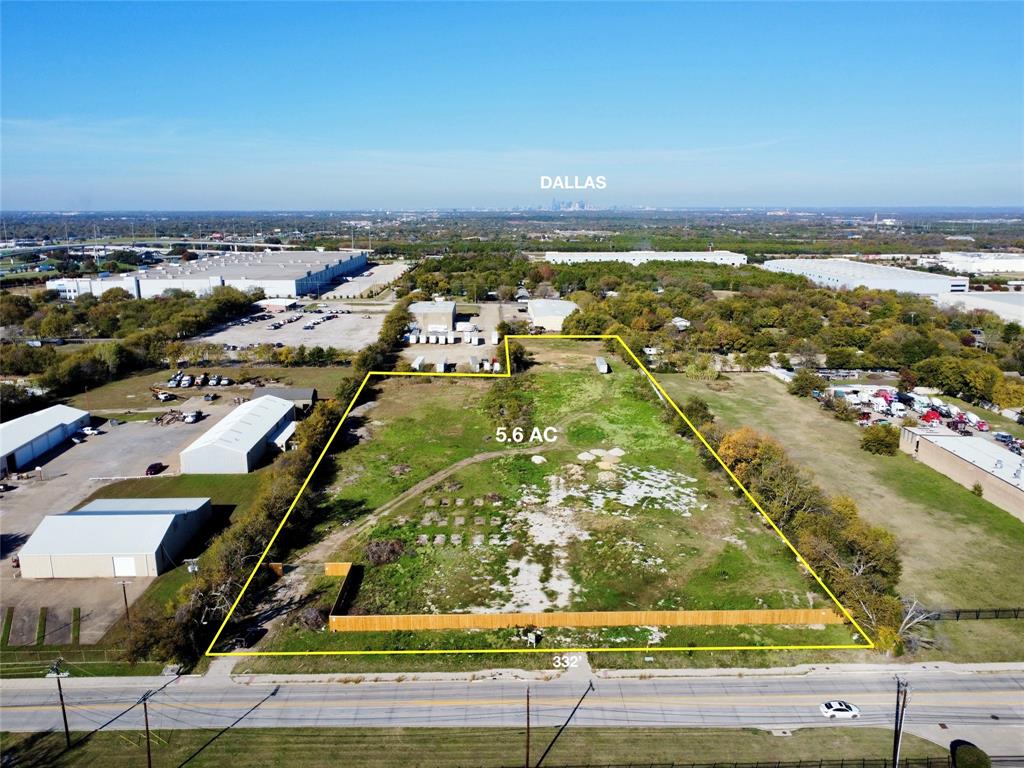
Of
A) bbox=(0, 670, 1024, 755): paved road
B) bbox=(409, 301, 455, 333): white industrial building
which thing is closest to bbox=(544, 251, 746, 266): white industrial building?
bbox=(409, 301, 455, 333): white industrial building

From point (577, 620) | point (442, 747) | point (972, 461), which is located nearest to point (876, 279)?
point (972, 461)

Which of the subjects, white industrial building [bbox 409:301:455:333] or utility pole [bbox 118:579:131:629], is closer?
utility pole [bbox 118:579:131:629]

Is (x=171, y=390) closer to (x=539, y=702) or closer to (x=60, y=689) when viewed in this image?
(x=60, y=689)

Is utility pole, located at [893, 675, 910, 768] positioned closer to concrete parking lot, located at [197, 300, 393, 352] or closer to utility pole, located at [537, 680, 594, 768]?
utility pole, located at [537, 680, 594, 768]

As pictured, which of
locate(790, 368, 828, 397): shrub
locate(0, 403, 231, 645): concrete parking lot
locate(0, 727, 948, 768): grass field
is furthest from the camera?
locate(790, 368, 828, 397): shrub

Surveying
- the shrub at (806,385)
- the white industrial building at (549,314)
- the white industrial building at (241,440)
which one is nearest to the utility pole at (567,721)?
the white industrial building at (241,440)

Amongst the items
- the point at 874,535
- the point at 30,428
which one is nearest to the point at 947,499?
the point at 874,535

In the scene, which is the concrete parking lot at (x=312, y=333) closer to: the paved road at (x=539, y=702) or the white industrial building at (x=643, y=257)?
the paved road at (x=539, y=702)
